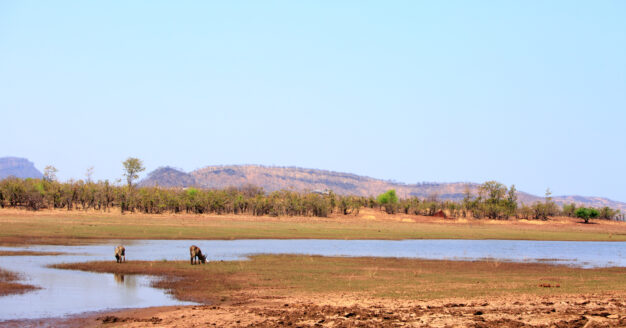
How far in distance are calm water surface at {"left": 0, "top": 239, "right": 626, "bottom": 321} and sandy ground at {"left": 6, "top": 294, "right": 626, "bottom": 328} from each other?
161cm

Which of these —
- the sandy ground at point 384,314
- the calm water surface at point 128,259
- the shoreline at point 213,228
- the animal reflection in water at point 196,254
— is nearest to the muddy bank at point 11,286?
the calm water surface at point 128,259

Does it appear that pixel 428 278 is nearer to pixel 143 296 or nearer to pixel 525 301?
pixel 525 301

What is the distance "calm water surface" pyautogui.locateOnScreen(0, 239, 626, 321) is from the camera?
55.7 feet

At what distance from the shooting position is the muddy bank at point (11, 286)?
1850 centimetres

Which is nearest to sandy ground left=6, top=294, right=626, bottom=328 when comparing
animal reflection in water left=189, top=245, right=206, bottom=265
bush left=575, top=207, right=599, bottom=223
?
animal reflection in water left=189, top=245, right=206, bottom=265

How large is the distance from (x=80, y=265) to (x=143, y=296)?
8.02 metres

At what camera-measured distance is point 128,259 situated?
1126 inches

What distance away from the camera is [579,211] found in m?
90.9

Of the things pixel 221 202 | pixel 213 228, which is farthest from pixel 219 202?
pixel 213 228

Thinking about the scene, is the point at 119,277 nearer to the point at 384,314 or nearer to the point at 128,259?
the point at 128,259

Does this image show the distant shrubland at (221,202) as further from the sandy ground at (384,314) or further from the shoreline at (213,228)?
the sandy ground at (384,314)

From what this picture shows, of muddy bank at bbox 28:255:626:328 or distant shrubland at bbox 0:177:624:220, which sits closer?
muddy bank at bbox 28:255:626:328

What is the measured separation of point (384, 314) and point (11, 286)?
467 inches

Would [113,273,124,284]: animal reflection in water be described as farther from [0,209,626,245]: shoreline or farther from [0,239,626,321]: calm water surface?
[0,209,626,245]: shoreline
